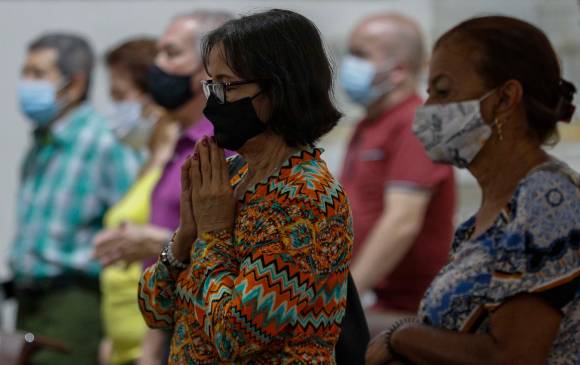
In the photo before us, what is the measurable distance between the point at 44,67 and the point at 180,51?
1.69m

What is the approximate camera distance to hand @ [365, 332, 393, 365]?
93.0 inches

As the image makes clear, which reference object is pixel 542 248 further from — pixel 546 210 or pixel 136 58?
pixel 136 58

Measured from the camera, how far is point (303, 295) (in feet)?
6.08

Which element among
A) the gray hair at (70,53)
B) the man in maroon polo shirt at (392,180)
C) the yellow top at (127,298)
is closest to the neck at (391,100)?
the man in maroon polo shirt at (392,180)

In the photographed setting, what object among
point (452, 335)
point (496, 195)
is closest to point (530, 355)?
point (452, 335)

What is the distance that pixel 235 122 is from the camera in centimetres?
196

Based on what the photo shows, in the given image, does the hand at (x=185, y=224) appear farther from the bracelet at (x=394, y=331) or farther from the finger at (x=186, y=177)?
the bracelet at (x=394, y=331)

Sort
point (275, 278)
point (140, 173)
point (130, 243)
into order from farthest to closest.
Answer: point (140, 173) < point (130, 243) < point (275, 278)

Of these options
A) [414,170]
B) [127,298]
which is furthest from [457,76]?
[127,298]

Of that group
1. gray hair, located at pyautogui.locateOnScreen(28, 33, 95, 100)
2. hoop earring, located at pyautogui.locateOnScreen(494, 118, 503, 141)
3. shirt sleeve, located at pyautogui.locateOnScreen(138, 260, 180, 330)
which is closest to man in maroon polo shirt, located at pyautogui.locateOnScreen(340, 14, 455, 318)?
gray hair, located at pyautogui.locateOnScreen(28, 33, 95, 100)

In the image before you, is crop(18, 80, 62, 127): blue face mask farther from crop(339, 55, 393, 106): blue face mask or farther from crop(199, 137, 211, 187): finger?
crop(199, 137, 211, 187): finger

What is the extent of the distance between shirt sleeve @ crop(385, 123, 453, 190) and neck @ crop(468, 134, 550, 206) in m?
1.50

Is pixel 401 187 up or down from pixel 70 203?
up

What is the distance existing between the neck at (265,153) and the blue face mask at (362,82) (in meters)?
2.36
